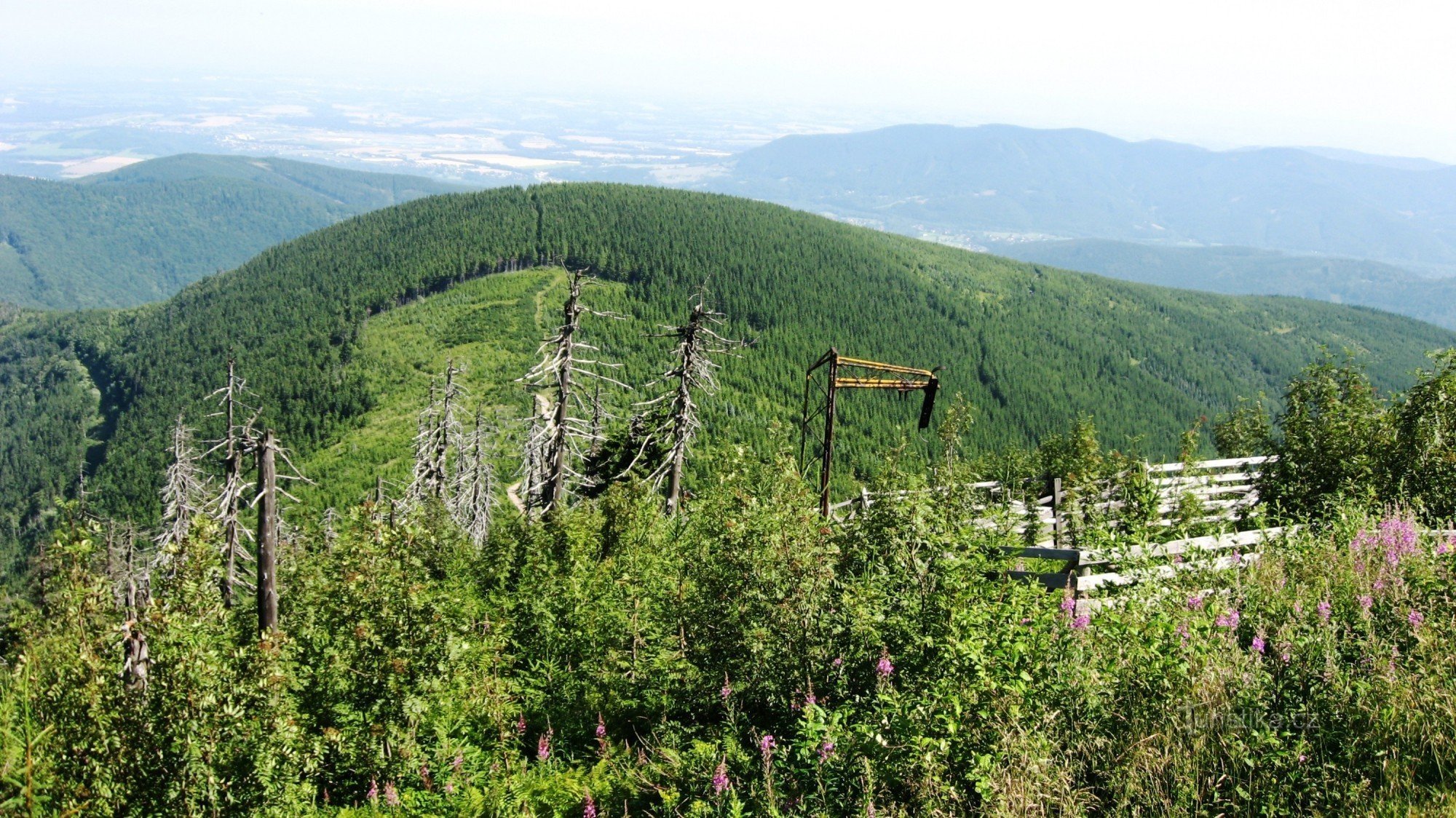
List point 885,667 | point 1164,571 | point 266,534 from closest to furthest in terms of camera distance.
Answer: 1. point 885,667
2. point 1164,571
3. point 266,534

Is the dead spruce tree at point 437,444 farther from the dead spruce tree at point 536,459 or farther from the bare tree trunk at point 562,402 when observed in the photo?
the bare tree trunk at point 562,402

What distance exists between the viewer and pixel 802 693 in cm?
650

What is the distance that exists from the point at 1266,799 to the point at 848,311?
140m

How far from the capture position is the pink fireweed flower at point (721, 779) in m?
5.47

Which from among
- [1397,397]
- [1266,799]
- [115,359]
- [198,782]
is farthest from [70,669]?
[115,359]

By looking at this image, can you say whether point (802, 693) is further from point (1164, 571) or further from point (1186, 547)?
point (1186, 547)

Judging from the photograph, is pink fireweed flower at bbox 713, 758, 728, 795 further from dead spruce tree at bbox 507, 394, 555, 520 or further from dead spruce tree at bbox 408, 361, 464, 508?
dead spruce tree at bbox 408, 361, 464, 508

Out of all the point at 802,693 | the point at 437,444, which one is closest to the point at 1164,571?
the point at 802,693

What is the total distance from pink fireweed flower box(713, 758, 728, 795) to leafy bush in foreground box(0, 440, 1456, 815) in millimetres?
19

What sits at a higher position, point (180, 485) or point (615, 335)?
point (180, 485)

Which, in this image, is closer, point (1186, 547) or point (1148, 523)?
point (1186, 547)

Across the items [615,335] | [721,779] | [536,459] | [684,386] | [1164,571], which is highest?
[1164,571]

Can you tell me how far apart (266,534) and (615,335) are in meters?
106

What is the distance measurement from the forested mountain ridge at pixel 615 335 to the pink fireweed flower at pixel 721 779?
82.7 meters
